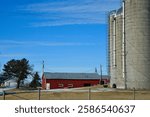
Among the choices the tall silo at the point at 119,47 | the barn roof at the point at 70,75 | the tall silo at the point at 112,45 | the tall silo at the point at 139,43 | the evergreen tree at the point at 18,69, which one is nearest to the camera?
the tall silo at the point at 139,43

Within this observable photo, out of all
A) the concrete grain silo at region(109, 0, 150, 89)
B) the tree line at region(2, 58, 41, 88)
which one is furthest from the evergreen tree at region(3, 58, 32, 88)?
the concrete grain silo at region(109, 0, 150, 89)

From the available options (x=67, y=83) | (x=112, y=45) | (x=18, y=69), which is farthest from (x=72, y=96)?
(x=18, y=69)

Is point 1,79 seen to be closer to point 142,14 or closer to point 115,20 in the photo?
point 115,20

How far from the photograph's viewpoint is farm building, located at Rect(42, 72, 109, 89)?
8156 centimetres

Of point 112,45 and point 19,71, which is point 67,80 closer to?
point 19,71

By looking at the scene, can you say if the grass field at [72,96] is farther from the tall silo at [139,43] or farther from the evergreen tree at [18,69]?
the evergreen tree at [18,69]

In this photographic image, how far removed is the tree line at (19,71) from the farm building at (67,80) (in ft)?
28.4

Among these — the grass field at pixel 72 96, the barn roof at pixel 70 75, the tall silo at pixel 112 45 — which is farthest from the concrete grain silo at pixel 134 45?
the barn roof at pixel 70 75

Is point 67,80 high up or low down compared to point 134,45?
down

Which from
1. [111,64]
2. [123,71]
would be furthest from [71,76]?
[123,71]

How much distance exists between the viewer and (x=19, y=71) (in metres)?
91.9

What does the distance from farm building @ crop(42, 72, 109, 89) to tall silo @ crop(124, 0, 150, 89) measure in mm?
35821

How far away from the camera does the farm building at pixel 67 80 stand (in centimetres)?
8156

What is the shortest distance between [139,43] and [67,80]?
40.0 m
